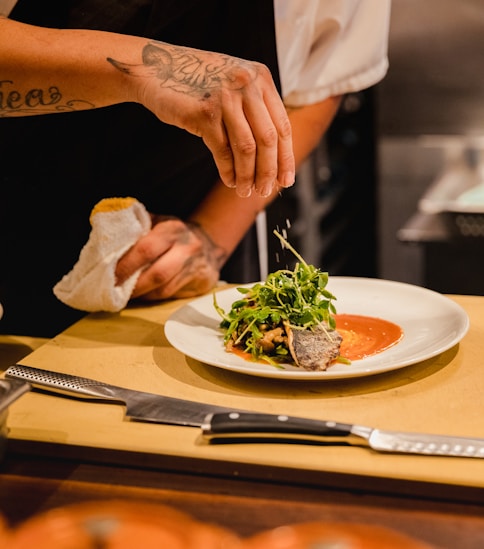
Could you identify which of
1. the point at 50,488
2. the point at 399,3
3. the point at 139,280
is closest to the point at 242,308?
the point at 139,280

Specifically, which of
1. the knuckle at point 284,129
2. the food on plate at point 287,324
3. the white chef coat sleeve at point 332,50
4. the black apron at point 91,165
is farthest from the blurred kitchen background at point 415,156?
the knuckle at point 284,129

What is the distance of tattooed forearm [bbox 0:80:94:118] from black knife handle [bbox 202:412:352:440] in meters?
0.71

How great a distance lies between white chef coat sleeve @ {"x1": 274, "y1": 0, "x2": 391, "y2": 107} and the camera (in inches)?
75.8

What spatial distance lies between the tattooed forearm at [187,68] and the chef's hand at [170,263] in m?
0.41

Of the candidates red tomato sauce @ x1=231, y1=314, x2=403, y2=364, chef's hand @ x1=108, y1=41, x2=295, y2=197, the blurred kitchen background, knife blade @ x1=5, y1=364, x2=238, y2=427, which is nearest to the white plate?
red tomato sauce @ x1=231, y1=314, x2=403, y2=364

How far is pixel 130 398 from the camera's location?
3.80 ft

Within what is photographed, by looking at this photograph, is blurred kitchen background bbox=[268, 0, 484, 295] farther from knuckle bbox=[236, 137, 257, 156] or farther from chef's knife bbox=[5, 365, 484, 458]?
chef's knife bbox=[5, 365, 484, 458]

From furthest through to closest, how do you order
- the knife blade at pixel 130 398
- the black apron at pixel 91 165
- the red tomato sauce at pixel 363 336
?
the black apron at pixel 91 165
the red tomato sauce at pixel 363 336
the knife blade at pixel 130 398

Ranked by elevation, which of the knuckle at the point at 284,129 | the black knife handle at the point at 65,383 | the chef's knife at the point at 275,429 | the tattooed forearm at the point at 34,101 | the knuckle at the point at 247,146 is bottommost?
Result: the black knife handle at the point at 65,383

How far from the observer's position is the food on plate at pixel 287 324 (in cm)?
128

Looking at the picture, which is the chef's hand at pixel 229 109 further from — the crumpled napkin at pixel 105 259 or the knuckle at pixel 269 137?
the crumpled napkin at pixel 105 259

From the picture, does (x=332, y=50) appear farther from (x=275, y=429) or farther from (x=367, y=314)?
(x=275, y=429)

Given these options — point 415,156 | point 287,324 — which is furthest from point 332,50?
point 415,156

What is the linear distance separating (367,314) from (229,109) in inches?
20.9
